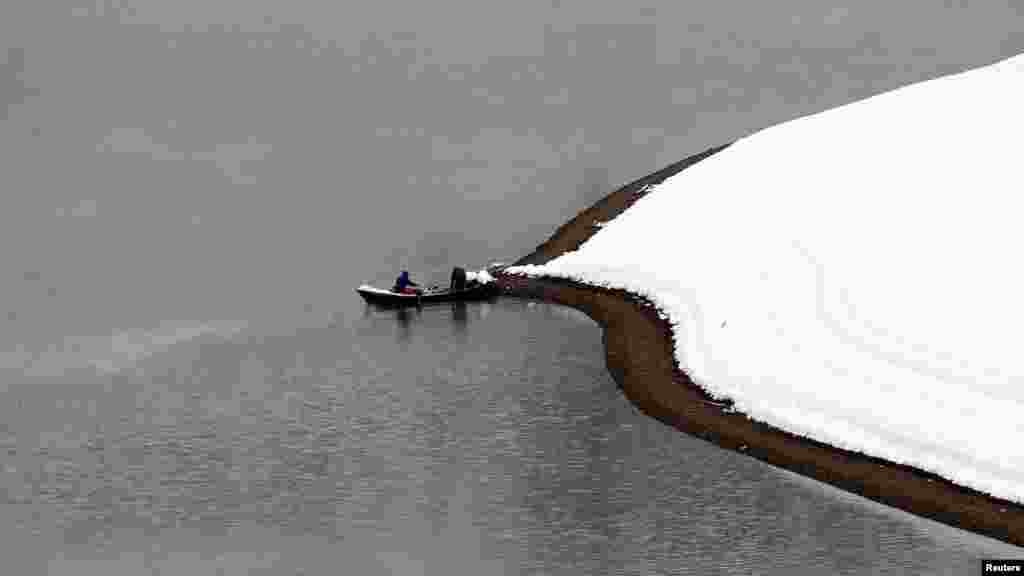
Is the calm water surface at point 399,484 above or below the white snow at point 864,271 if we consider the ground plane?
below

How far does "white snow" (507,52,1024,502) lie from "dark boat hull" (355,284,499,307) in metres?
4.10

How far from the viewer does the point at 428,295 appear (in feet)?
225

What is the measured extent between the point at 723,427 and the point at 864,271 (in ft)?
54.5

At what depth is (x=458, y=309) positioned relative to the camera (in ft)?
222

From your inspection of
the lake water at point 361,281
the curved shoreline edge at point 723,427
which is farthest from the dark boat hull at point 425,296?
the curved shoreline edge at point 723,427

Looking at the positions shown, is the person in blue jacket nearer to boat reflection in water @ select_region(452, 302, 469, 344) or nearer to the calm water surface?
boat reflection in water @ select_region(452, 302, 469, 344)

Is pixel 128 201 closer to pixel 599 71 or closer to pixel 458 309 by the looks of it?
pixel 458 309

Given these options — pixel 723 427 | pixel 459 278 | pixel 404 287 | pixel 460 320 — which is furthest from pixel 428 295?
pixel 723 427

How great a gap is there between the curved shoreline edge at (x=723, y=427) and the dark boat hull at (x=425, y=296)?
1632 mm

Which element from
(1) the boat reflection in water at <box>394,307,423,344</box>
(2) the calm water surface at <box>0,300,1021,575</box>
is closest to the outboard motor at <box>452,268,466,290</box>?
(1) the boat reflection in water at <box>394,307,423,344</box>

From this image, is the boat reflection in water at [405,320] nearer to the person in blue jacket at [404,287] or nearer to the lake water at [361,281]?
the lake water at [361,281]

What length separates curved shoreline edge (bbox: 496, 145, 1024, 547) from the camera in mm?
39688

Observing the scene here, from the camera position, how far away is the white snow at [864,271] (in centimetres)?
4625

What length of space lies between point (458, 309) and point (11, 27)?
94.8 metres
